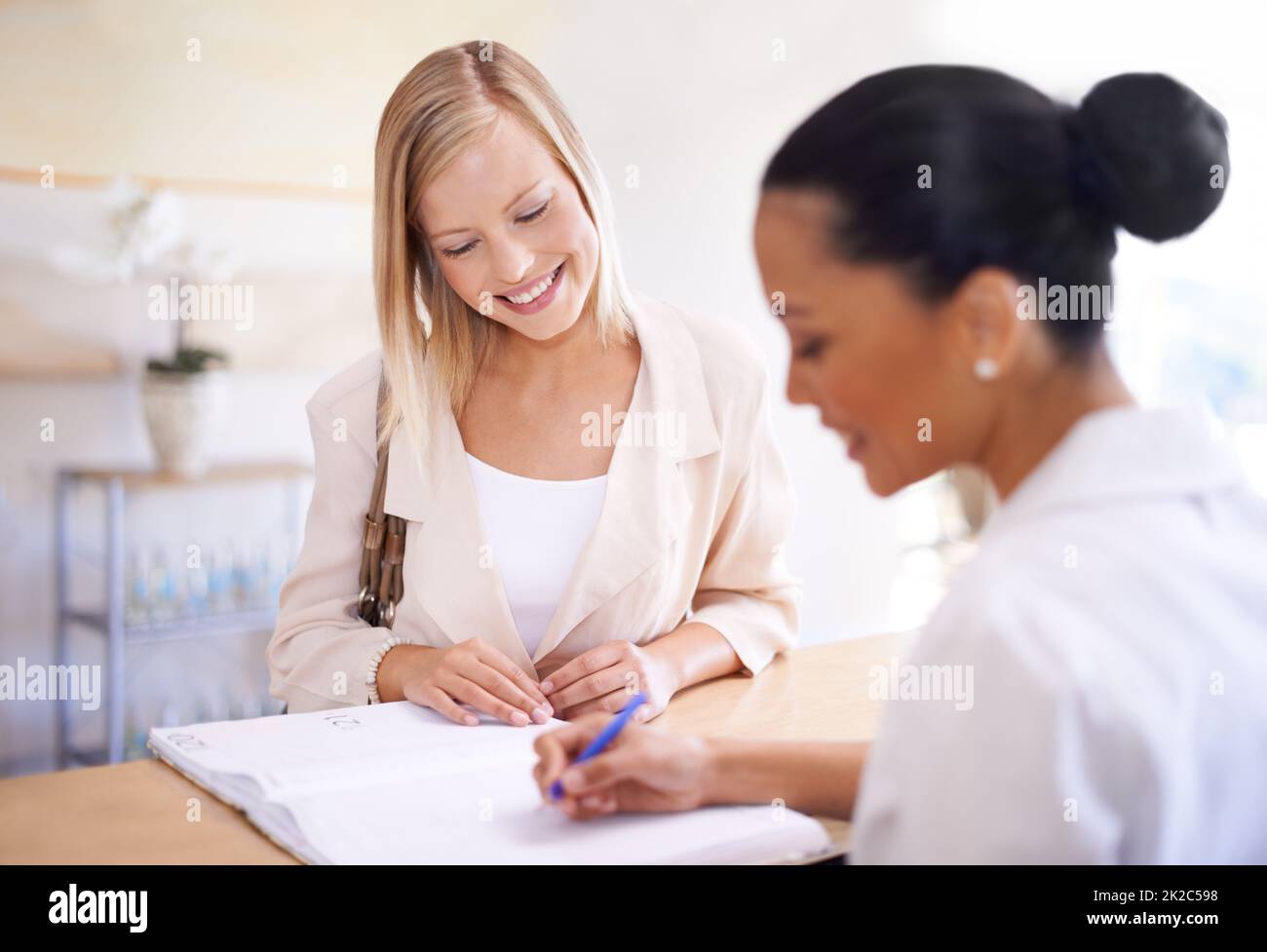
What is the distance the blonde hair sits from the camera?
5.27 feet

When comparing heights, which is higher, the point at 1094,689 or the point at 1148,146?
the point at 1148,146

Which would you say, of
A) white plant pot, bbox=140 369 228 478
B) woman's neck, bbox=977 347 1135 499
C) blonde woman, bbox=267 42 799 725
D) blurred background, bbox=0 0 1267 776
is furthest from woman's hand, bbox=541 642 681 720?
white plant pot, bbox=140 369 228 478

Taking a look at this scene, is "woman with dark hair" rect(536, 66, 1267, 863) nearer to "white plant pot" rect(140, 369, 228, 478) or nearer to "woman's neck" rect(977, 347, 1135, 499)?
"woman's neck" rect(977, 347, 1135, 499)

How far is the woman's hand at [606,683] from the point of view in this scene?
1452mm

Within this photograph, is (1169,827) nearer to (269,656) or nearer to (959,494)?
(269,656)

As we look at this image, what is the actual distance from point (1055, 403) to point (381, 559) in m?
1.05

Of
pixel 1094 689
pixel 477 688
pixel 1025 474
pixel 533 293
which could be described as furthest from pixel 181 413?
pixel 1094 689

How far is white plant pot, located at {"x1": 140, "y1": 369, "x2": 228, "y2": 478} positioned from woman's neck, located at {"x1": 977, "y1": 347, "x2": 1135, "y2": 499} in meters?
3.01

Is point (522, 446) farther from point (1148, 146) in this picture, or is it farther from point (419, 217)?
point (1148, 146)

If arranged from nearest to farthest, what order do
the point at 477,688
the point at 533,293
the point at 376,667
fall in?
the point at 477,688, the point at 376,667, the point at 533,293

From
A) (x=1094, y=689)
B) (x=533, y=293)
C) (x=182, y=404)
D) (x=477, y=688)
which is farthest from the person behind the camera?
(x=182, y=404)

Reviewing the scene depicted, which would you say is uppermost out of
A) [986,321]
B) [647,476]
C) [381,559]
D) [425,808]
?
[986,321]

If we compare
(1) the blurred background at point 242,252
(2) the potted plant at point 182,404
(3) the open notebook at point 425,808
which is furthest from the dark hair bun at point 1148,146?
(2) the potted plant at point 182,404

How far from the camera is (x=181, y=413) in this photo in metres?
3.48
